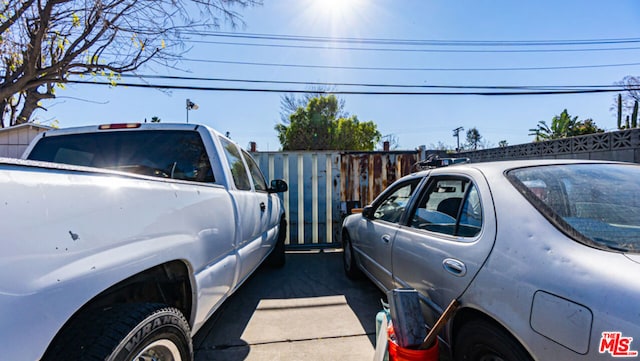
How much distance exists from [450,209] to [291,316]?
84.1 inches

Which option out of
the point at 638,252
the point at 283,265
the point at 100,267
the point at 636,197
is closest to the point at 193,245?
the point at 100,267

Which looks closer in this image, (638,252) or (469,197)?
(638,252)

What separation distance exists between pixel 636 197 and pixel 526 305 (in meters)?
1.00

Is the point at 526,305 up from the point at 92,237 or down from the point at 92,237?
down

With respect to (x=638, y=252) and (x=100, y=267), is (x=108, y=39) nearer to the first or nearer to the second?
(x=100, y=267)

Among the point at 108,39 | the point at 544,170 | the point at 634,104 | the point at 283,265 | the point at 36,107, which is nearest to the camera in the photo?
the point at 544,170

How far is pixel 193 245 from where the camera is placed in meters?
1.69

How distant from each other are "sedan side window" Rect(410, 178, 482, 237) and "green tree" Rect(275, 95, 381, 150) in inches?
835

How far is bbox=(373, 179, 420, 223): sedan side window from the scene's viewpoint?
2.96 meters

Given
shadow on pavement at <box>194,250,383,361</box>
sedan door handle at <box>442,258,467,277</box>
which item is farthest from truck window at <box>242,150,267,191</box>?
sedan door handle at <box>442,258,467,277</box>

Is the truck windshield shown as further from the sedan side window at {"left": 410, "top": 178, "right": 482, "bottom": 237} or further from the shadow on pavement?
the sedan side window at {"left": 410, "top": 178, "right": 482, "bottom": 237}

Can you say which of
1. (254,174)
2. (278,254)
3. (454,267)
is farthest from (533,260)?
(278,254)

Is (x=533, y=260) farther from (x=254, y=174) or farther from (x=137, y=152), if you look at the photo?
(x=254, y=174)

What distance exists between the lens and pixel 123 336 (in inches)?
45.1
